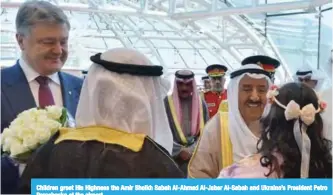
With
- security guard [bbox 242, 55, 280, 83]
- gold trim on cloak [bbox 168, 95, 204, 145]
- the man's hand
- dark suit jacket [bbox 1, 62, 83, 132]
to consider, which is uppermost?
security guard [bbox 242, 55, 280, 83]

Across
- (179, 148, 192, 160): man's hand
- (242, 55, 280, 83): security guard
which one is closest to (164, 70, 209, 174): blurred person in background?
(179, 148, 192, 160): man's hand

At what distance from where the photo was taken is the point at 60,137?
1.66 m

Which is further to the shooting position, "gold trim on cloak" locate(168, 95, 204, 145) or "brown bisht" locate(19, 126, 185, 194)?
"gold trim on cloak" locate(168, 95, 204, 145)

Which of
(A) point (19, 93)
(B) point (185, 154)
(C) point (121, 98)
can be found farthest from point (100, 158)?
(B) point (185, 154)

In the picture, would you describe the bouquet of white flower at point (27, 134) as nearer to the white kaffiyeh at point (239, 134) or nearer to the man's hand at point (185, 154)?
the white kaffiyeh at point (239, 134)

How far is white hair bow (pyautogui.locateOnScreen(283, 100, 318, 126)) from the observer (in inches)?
68.5

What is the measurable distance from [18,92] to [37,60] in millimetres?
132

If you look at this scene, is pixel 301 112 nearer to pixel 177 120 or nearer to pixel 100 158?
pixel 100 158

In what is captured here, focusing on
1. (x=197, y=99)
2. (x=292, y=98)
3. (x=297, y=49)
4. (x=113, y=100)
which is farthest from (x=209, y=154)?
(x=297, y=49)

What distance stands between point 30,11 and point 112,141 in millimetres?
657

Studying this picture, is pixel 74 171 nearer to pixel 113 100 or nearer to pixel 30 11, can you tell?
pixel 113 100

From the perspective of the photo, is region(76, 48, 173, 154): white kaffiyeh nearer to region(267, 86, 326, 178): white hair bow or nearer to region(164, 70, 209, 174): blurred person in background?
region(267, 86, 326, 178): white hair bow

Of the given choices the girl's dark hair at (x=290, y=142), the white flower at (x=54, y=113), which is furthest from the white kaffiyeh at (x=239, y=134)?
the white flower at (x=54, y=113)

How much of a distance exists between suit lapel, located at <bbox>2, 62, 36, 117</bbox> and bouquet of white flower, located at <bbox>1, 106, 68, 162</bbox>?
24 cm
